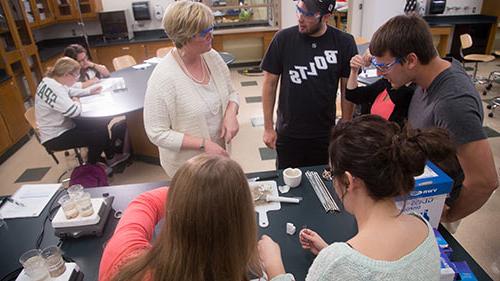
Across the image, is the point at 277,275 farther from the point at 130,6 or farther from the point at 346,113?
the point at 130,6

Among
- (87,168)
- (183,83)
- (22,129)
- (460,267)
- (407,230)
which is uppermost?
(183,83)

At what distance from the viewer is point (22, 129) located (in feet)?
13.4

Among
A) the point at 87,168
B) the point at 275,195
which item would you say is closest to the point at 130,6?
the point at 87,168

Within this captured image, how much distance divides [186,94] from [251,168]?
184 centimetres

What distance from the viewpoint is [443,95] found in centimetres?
120

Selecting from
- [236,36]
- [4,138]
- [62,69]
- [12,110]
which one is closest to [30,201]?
[62,69]

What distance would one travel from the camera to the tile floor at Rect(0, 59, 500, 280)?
2.23m

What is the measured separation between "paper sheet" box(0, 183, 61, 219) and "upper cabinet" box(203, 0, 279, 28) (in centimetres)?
521

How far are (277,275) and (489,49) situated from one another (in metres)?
7.46

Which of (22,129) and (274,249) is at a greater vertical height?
(274,249)

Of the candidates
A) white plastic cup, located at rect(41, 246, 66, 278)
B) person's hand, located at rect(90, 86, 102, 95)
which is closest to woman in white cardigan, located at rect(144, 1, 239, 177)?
white plastic cup, located at rect(41, 246, 66, 278)

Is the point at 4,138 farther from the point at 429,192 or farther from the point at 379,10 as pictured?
the point at 379,10

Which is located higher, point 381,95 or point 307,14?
point 307,14

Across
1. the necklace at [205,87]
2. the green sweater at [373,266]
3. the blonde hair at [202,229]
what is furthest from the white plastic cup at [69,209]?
the green sweater at [373,266]
